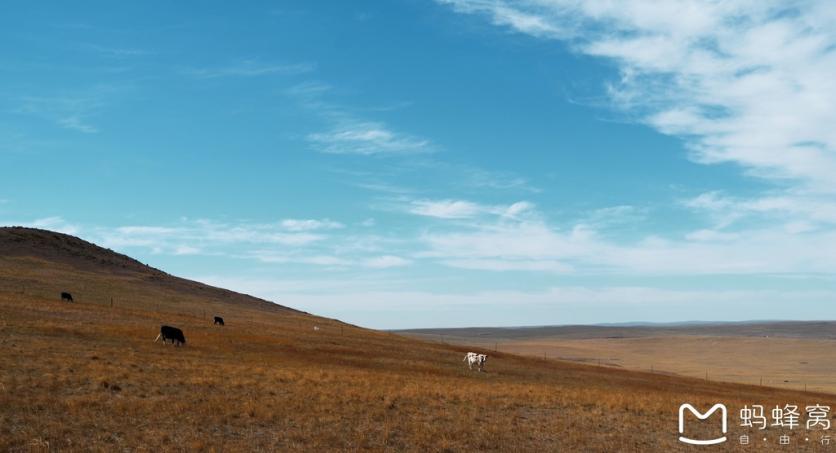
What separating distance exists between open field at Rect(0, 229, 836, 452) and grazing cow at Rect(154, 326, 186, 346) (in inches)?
30.2

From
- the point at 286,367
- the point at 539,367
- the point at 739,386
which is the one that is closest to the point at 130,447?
the point at 286,367

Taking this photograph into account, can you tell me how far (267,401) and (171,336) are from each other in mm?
18293

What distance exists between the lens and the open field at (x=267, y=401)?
54.8 feet

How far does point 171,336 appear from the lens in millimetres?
37188

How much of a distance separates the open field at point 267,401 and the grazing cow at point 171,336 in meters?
0.77

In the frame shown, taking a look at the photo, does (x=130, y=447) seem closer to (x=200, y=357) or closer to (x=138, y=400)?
(x=138, y=400)

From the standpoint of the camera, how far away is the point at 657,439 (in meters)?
20.6

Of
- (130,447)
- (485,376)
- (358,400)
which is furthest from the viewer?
(485,376)

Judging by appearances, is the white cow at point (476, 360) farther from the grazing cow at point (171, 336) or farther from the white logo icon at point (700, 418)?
the grazing cow at point (171, 336)

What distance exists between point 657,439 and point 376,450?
968 centimetres

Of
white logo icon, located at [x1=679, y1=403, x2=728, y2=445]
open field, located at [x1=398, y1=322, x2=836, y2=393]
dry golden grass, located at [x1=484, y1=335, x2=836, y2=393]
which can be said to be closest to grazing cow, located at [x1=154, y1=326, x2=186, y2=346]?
white logo icon, located at [x1=679, y1=403, x2=728, y2=445]

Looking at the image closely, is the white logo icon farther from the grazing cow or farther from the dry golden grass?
the dry golden grass

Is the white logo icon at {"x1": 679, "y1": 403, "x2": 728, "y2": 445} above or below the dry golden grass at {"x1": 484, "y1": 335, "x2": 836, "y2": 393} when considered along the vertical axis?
above

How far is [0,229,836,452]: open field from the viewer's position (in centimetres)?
1670
